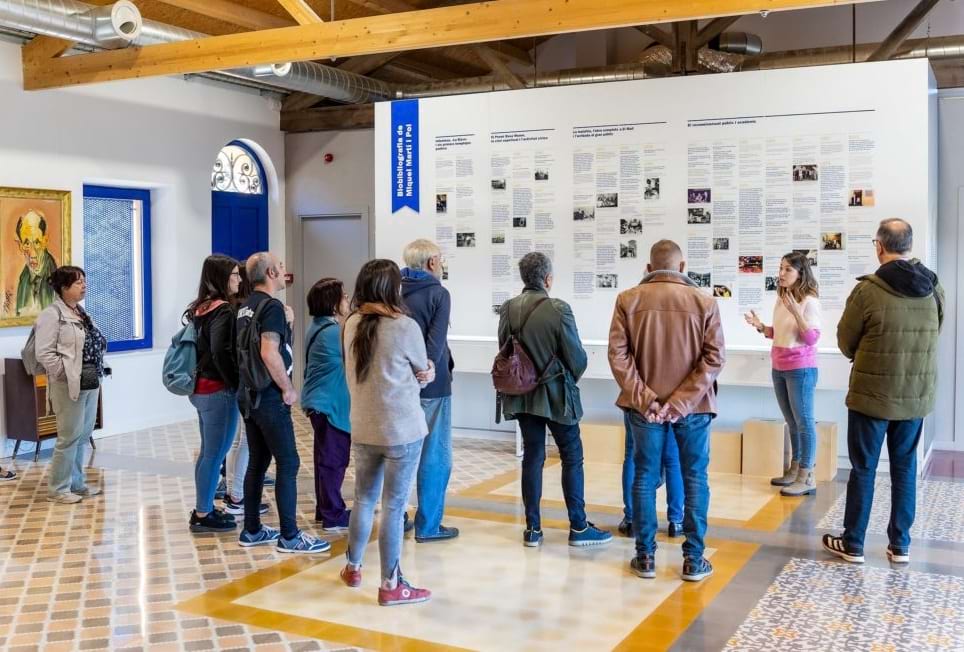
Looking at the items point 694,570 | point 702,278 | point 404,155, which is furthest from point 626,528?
point 404,155

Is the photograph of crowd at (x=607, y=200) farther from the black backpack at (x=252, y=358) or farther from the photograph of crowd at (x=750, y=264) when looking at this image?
the black backpack at (x=252, y=358)

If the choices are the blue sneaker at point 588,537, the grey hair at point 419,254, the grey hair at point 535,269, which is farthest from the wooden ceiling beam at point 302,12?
the blue sneaker at point 588,537

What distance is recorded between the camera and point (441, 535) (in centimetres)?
562

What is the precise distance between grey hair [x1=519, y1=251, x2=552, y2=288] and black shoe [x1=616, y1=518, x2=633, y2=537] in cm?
151

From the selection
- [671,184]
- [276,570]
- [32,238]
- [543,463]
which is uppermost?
[671,184]

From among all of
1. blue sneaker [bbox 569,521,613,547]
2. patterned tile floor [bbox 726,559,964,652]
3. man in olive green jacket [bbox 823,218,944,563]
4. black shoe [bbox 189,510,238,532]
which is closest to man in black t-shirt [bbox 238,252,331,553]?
black shoe [bbox 189,510,238,532]

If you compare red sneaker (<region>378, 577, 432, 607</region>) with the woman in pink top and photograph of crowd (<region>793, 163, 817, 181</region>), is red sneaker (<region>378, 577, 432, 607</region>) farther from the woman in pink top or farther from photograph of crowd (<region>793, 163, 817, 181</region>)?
photograph of crowd (<region>793, 163, 817, 181</region>)

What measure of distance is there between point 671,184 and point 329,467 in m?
3.74

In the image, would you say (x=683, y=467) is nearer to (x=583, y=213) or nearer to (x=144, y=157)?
(x=583, y=213)

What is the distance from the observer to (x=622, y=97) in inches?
319

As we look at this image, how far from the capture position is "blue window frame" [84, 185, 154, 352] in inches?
372

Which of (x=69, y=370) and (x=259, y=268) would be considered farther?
(x=69, y=370)

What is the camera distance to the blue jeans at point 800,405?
6559 mm

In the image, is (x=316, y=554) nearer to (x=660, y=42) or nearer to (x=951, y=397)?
(x=951, y=397)
